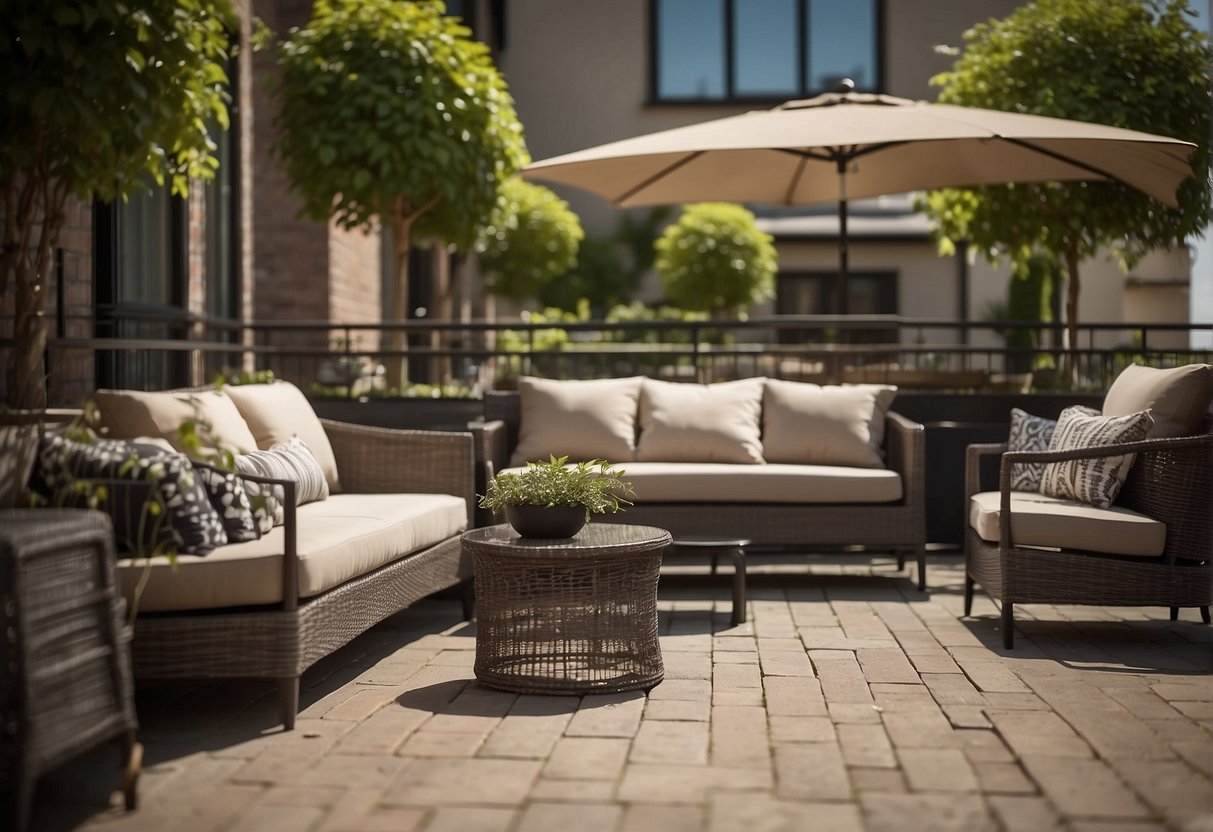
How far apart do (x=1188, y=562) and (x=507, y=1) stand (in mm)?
15905

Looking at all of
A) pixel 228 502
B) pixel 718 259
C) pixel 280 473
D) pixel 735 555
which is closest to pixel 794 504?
pixel 735 555

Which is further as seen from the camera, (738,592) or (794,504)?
(794,504)

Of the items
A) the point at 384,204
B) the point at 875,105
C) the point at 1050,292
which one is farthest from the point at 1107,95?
the point at 1050,292

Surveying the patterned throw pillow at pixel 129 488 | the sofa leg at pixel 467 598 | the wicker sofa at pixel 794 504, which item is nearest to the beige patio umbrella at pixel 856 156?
the wicker sofa at pixel 794 504

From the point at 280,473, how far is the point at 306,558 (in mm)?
823

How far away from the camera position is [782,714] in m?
3.34

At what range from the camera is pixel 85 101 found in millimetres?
3600

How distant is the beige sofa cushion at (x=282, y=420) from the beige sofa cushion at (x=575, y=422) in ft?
3.62

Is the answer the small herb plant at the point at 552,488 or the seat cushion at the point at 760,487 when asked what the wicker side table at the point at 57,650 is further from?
the seat cushion at the point at 760,487

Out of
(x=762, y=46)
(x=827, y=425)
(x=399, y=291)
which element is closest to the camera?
(x=827, y=425)

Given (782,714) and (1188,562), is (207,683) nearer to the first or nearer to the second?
(782,714)

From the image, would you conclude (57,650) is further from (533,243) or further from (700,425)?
(533,243)

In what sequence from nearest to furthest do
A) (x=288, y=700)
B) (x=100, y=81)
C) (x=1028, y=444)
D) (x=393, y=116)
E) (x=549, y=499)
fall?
(x=288, y=700)
(x=100, y=81)
(x=549, y=499)
(x=1028, y=444)
(x=393, y=116)

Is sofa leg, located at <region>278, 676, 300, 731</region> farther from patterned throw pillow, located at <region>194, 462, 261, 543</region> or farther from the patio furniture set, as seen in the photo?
patterned throw pillow, located at <region>194, 462, 261, 543</region>
